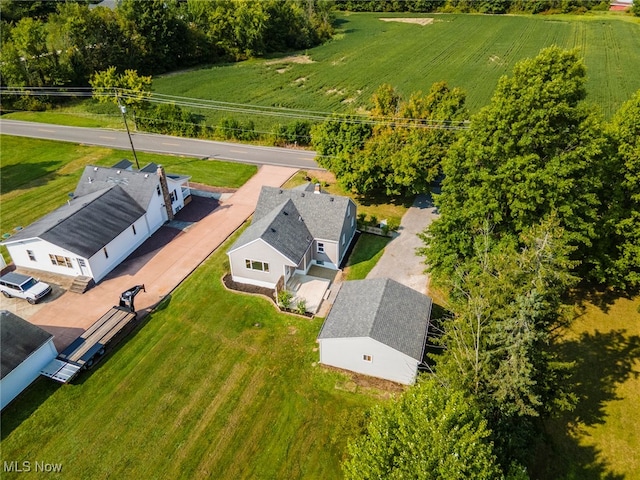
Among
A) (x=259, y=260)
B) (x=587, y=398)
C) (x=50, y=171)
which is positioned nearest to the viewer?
(x=587, y=398)

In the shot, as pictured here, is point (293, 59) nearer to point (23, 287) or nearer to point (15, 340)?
point (23, 287)

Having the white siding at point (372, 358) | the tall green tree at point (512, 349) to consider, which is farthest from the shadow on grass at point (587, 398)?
the white siding at point (372, 358)

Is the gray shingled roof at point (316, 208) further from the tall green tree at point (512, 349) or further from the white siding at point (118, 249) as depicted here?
the tall green tree at point (512, 349)

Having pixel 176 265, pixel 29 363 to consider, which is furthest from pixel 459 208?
pixel 29 363

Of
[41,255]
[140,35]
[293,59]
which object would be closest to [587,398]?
[41,255]

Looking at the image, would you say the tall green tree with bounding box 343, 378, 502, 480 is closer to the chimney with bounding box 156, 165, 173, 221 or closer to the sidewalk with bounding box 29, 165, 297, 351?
the sidewalk with bounding box 29, 165, 297, 351

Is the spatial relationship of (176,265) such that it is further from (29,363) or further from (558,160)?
(558,160)

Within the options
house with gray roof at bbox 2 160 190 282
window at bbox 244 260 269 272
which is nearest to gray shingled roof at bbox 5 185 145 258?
house with gray roof at bbox 2 160 190 282
